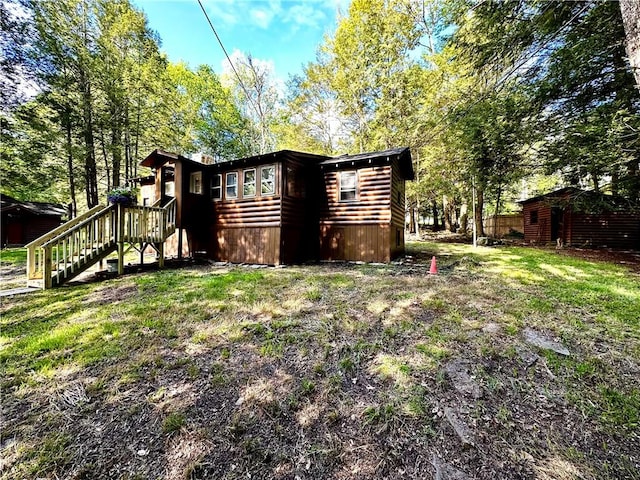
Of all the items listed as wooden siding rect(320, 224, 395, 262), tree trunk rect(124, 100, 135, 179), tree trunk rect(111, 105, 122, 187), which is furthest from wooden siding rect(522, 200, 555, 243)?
tree trunk rect(111, 105, 122, 187)

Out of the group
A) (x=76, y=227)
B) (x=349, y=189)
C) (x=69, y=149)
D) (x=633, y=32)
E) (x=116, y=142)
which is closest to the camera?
(x=633, y=32)

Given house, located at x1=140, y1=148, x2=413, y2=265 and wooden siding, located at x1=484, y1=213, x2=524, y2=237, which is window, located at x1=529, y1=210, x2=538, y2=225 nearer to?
wooden siding, located at x1=484, y1=213, x2=524, y2=237

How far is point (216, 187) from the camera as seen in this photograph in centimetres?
1140

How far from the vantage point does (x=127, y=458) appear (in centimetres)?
219

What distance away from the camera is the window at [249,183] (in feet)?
34.2

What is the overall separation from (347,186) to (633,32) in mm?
8421

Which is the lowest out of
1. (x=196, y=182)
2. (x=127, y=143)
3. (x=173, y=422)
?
(x=173, y=422)

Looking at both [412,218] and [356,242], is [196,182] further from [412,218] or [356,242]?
[412,218]

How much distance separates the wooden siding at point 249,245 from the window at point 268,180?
4.61ft

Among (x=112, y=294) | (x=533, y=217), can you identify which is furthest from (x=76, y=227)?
(x=533, y=217)

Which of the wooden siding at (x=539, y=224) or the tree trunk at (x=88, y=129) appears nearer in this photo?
the tree trunk at (x=88, y=129)

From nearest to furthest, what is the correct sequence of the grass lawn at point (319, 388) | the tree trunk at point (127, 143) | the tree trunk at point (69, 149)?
1. the grass lawn at point (319, 388)
2. the tree trunk at point (69, 149)
3. the tree trunk at point (127, 143)

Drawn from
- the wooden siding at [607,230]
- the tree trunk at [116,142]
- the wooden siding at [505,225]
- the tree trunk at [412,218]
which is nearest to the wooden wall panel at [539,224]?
the wooden siding at [607,230]

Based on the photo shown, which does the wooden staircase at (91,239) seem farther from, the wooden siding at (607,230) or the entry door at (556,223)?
the entry door at (556,223)
